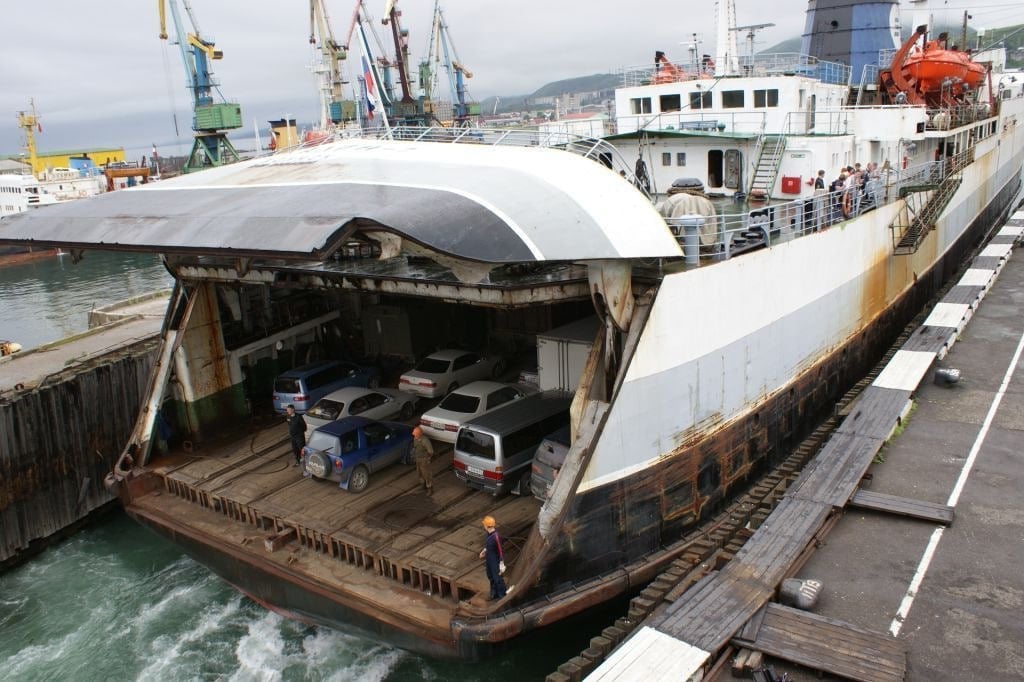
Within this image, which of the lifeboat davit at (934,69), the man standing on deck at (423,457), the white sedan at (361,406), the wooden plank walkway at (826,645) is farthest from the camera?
the lifeboat davit at (934,69)

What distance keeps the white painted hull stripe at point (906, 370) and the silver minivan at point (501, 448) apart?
24.3ft

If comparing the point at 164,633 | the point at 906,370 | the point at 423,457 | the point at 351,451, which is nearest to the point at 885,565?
the point at 423,457

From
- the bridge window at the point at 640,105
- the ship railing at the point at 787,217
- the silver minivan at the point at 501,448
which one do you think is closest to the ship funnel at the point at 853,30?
the ship railing at the point at 787,217

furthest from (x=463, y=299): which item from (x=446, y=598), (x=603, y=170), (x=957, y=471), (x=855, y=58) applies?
(x=855, y=58)

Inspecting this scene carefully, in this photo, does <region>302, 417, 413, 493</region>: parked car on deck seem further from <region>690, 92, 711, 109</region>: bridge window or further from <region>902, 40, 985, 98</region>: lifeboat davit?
<region>902, 40, 985, 98</region>: lifeboat davit

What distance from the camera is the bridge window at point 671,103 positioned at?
22.1 metres

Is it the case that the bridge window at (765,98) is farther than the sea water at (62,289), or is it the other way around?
the sea water at (62,289)

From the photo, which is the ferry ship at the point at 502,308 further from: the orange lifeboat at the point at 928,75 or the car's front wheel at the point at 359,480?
the orange lifeboat at the point at 928,75

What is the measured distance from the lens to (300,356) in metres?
Result: 19.6

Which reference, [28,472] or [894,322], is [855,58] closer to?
[894,322]

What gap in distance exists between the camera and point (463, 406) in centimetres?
1550

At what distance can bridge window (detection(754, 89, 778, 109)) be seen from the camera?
20297 millimetres

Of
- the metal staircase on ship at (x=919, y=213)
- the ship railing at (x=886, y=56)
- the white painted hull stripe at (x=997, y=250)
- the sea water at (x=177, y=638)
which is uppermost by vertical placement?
the ship railing at (x=886, y=56)

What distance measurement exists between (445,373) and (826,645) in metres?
11.7
